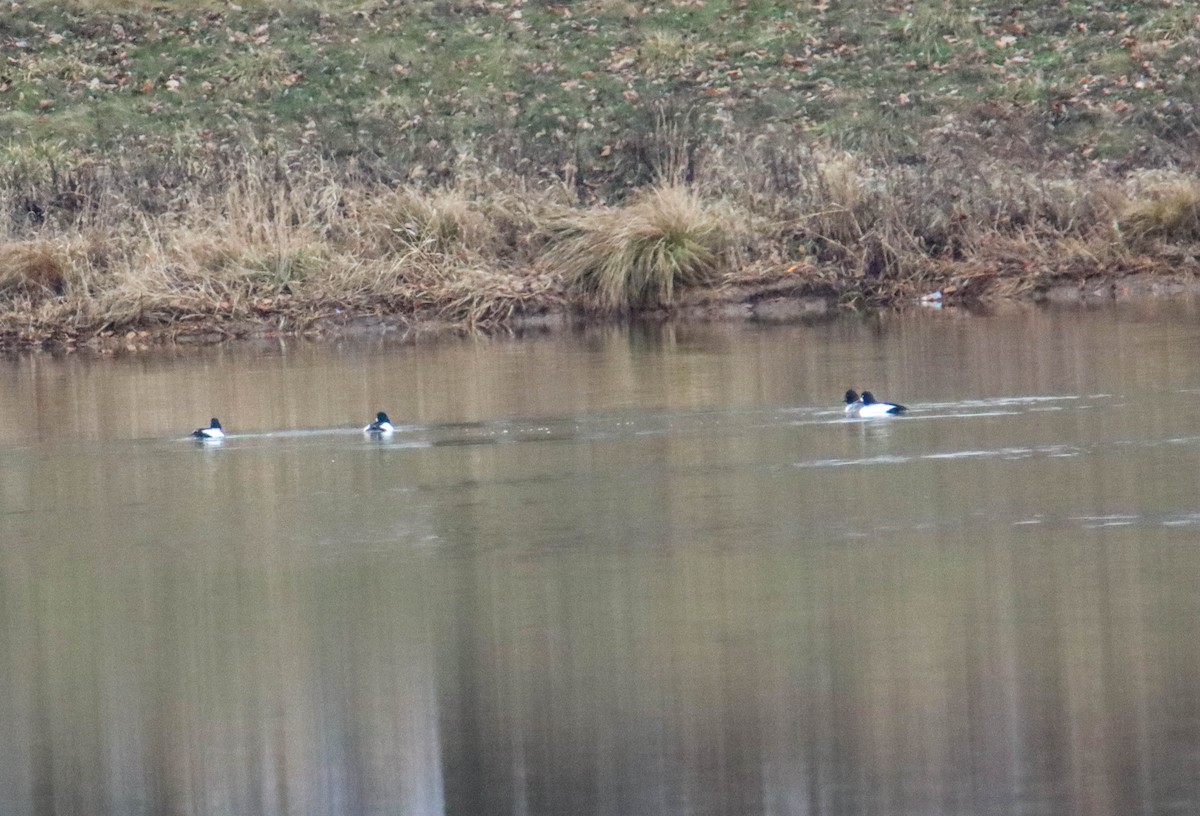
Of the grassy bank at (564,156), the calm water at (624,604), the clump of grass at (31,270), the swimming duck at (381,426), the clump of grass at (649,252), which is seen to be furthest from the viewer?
the clump of grass at (31,270)

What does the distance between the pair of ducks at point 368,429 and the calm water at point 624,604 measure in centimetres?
15

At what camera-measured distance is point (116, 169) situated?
2922cm

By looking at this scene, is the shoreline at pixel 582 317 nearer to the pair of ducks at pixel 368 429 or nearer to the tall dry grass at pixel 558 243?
the tall dry grass at pixel 558 243

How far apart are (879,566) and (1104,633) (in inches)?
64.9

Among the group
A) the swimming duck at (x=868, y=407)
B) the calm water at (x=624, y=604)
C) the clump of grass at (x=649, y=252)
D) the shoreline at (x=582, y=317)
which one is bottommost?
the calm water at (x=624, y=604)

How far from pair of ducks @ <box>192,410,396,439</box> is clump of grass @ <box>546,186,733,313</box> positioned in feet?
29.2

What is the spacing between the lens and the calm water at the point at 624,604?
7977mm

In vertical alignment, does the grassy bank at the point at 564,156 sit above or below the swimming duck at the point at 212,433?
above

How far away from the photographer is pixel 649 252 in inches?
1016

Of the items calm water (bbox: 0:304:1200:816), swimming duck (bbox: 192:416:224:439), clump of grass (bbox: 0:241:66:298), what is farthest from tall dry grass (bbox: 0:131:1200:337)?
swimming duck (bbox: 192:416:224:439)

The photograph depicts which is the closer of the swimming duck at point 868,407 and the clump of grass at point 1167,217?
the swimming duck at point 868,407

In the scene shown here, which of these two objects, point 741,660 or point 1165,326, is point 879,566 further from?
point 1165,326

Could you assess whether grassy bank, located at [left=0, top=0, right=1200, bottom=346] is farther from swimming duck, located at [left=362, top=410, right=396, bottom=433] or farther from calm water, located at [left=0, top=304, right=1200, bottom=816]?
swimming duck, located at [left=362, top=410, right=396, bottom=433]

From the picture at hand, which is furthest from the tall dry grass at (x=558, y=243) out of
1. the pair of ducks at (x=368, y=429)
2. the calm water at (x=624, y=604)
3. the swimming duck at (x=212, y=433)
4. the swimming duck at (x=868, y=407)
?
the swimming duck at (x=868, y=407)
